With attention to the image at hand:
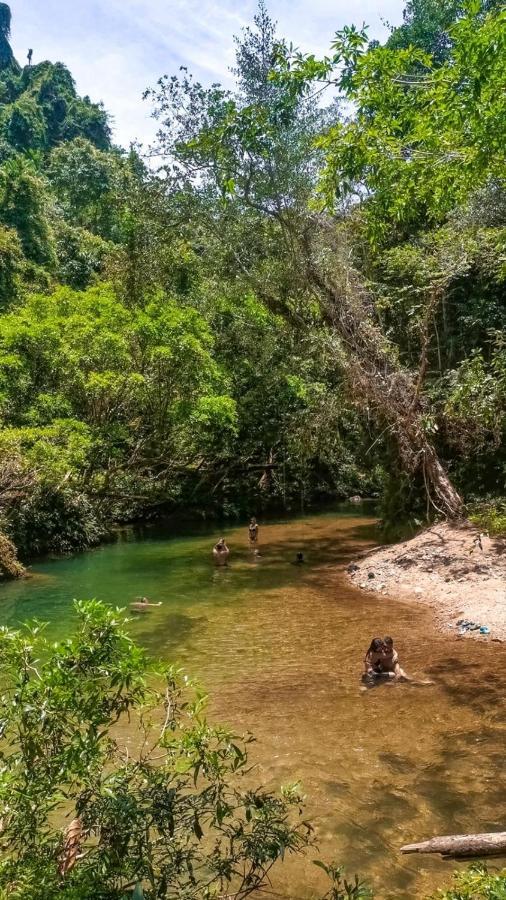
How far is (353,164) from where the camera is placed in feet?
27.5

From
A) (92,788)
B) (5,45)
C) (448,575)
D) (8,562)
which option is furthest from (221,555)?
(5,45)

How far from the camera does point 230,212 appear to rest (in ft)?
71.5

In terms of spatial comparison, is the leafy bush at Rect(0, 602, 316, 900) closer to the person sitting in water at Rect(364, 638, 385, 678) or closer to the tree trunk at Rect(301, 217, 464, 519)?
the person sitting in water at Rect(364, 638, 385, 678)

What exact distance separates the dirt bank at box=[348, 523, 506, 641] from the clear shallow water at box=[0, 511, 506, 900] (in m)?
0.56

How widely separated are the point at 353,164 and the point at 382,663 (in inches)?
279

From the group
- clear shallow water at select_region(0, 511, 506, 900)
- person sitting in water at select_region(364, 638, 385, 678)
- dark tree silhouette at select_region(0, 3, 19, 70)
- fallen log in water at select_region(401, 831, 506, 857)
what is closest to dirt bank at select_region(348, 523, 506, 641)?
clear shallow water at select_region(0, 511, 506, 900)

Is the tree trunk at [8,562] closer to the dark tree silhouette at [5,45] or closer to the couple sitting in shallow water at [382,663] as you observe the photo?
the couple sitting in shallow water at [382,663]

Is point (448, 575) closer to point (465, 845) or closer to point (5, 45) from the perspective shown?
point (465, 845)

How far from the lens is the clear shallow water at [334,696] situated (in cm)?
590

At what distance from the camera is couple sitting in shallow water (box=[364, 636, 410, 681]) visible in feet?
31.6

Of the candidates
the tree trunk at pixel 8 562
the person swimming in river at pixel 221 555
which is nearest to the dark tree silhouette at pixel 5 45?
the tree trunk at pixel 8 562

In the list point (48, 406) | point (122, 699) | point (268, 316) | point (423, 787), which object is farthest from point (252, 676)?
point (268, 316)

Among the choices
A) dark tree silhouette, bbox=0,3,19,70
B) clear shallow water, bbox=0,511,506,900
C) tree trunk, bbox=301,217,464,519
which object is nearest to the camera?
clear shallow water, bbox=0,511,506,900

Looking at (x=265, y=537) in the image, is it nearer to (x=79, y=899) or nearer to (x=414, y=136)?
(x=414, y=136)
